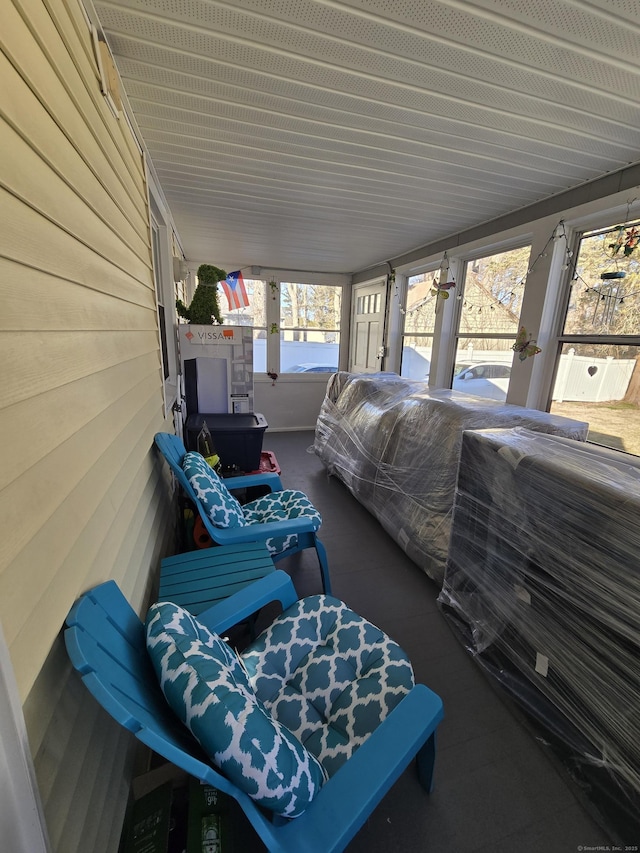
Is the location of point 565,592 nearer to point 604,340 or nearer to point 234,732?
point 234,732

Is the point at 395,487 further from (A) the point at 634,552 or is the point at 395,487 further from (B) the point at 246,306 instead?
(B) the point at 246,306

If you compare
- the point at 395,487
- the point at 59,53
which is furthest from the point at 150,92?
the point at 395,487

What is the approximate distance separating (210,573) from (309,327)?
4.37m

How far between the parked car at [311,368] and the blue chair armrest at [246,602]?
425 cm

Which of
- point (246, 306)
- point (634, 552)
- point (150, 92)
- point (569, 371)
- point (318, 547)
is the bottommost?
point (318, 547)

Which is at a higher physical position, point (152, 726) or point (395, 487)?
point (152, 726)

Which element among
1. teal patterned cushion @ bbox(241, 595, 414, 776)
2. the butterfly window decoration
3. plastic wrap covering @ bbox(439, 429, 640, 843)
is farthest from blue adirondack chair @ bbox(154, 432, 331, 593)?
the butterfly window decoration

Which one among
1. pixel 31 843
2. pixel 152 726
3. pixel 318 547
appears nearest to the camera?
pixel 31 843

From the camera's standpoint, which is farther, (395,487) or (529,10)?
(395,487)

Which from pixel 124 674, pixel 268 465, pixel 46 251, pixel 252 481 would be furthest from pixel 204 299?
pixel 124 674

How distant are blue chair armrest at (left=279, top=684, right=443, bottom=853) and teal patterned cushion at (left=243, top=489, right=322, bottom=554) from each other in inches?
40.9

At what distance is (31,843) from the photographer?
0.50 m

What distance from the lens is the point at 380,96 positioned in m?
1.48

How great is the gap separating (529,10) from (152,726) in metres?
2.08
